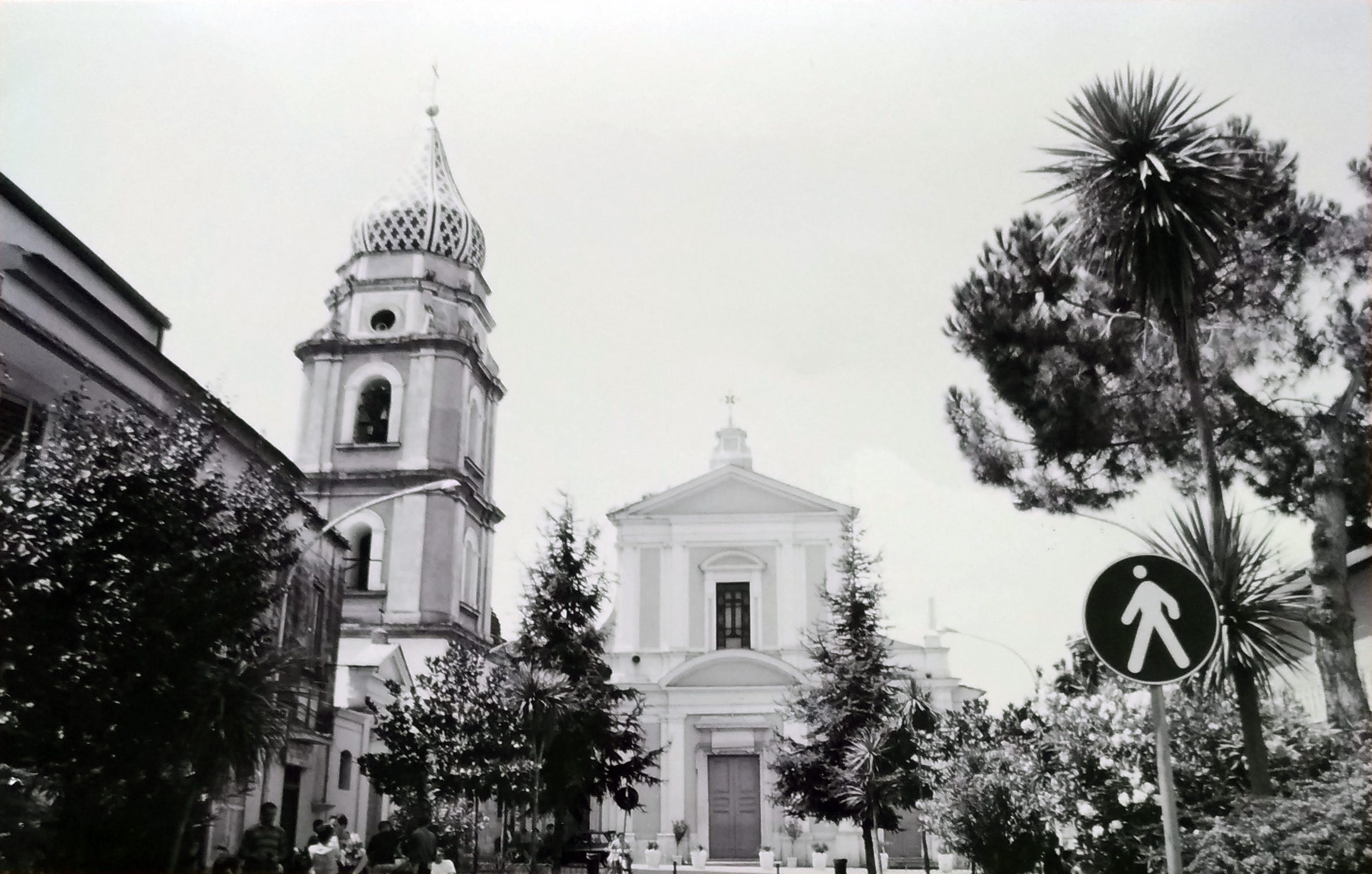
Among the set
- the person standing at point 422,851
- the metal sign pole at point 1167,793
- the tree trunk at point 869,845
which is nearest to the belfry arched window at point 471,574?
the tree trunk at point 869,845

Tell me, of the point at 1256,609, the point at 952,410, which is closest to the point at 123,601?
the point at 1256,609

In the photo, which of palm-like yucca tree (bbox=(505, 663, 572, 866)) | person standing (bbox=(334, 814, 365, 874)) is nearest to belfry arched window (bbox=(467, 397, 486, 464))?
palm-like yucca tree (bbox=(505, 663, 572, 866))

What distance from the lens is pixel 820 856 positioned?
108 feet

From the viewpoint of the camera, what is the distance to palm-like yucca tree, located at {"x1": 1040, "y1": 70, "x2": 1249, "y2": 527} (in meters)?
11.7

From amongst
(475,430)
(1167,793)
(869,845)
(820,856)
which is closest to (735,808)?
(820,856)

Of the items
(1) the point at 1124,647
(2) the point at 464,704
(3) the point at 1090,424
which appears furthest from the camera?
(2) the point at 464,704

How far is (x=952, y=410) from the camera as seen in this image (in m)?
17.2

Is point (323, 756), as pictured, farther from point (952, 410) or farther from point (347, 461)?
point (952, 410)

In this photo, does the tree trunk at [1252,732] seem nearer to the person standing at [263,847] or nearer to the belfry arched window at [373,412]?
the person standing at [263,847]

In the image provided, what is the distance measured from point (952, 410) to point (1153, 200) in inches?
222

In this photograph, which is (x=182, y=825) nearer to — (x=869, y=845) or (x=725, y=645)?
(x=869, y=845)

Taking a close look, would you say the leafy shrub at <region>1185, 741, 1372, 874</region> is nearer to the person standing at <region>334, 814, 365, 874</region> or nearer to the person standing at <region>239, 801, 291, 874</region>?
the person standing at <region>239, 801, 291, 874</region>

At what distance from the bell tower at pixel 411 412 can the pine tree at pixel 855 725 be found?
925 centimetres

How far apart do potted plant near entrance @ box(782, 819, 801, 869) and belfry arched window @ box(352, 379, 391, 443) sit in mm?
15462
